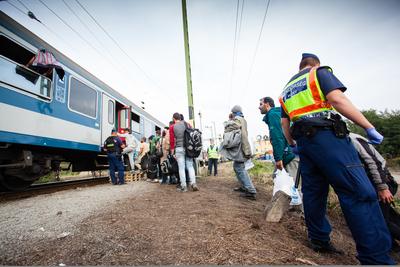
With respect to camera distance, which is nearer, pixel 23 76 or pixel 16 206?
pixel 16 206

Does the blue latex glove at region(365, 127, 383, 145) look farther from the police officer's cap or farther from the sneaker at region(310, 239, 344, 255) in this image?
the sneaker at region(310, 239, 344, 255)

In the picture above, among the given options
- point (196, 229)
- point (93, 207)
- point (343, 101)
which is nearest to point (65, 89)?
point (93, 207)

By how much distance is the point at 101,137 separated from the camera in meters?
6.95

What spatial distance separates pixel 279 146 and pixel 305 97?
1.33m

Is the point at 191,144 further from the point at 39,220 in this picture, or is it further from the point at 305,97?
the point at 305,97

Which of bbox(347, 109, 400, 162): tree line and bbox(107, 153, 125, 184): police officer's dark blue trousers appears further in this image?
bbox(347, 109, 400, 162): tree line

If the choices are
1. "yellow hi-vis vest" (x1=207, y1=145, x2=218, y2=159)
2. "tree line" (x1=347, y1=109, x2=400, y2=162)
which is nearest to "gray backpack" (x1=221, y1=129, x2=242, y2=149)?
"yellow hi-vis vest" (x1=207, y1=145, x2=218, y2=159)

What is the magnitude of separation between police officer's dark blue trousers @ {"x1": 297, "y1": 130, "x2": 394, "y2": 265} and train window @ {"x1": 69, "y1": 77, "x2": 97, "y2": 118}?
5.79 m

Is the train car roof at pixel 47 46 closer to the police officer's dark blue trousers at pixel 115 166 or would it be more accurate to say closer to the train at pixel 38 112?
the train at pixel 38 112

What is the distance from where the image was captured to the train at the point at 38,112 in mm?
3891

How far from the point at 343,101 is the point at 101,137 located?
272 inches

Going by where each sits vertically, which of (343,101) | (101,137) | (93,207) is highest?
(101,137)

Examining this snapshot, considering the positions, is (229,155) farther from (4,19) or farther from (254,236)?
(4,19)

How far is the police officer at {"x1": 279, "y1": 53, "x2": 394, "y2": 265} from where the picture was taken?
5.14 feet
